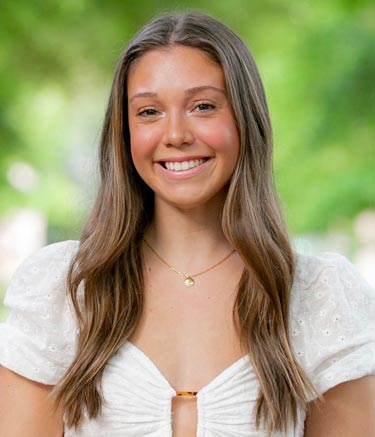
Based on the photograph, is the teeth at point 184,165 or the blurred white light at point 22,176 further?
the blurred white light at point 22,176

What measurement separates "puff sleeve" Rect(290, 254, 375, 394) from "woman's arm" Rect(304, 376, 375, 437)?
0.13 feet

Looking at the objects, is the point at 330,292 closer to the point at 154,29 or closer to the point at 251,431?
the point at 251,431

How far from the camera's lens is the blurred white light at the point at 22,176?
5.79m

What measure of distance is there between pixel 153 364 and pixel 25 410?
0.91 ft

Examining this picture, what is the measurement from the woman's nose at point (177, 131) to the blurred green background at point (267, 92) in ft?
11.0

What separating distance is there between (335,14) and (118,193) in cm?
363

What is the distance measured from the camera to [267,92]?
5.66 meters

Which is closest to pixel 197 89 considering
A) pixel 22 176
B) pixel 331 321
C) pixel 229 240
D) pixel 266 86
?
pixel 229 240

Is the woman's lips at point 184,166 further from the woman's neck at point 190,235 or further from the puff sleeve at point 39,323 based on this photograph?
the puff sleeve at point 39,323

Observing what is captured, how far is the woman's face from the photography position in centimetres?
221

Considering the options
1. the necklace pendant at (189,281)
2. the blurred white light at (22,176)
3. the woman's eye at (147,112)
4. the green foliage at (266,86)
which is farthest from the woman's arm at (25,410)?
the blurred white light at (22,176)

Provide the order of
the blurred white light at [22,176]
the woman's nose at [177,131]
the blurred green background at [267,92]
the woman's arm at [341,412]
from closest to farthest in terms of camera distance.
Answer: the woman's nose at [177,131] < the woman's arm at [341,412] < the blurred green background at [267,92] < the blurred white light at [22,176]

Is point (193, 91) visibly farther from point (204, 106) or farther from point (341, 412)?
point (341, 412)

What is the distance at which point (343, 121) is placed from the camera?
226 inches
